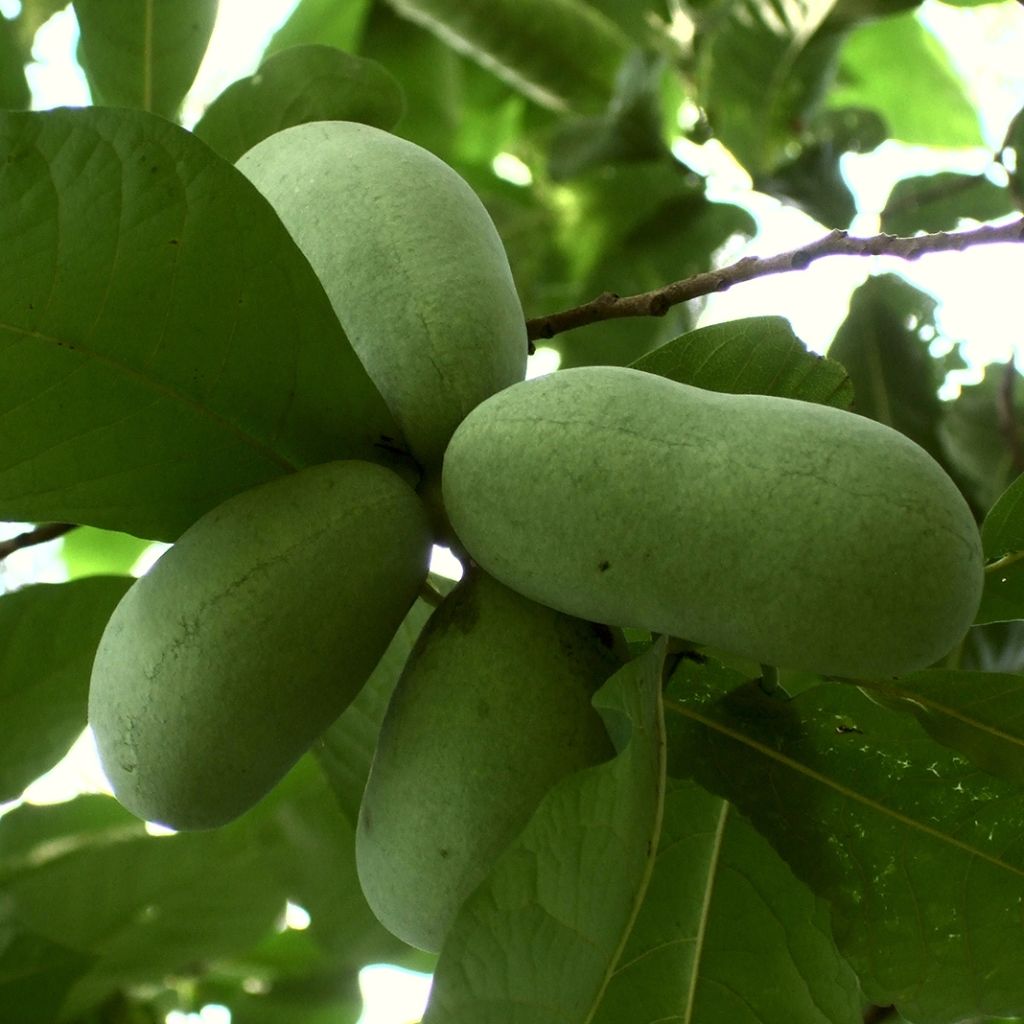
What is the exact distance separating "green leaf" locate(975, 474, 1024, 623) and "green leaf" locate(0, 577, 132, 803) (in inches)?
33.6

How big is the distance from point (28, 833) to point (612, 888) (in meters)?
1.08

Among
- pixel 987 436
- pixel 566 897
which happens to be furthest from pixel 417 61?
pixel 566 897

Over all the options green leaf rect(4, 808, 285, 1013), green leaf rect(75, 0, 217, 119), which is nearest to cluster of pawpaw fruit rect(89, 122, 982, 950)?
green leaf rect(75, 0, 217, 119)

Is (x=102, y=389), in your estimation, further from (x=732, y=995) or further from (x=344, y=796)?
(x=732, y=995)

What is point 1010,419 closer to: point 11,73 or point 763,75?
point 763,75

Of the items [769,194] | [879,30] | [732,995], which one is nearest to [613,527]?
[732,995]

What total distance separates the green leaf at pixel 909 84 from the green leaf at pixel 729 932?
1899 millimetres

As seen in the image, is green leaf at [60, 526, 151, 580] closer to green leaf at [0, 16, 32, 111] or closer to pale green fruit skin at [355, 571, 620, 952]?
green leaf at [0, 16, 32, 111]

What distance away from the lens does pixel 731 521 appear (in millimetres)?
800

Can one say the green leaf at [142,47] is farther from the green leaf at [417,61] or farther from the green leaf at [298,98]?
the green leaf at [417,61]

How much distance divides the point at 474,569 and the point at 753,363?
31cm

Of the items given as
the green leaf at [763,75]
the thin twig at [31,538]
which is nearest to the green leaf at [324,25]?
the green leaf at [763,75]

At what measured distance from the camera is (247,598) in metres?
0.89

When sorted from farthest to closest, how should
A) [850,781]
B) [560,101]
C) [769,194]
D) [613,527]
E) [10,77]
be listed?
[560,101]
[769,194]
[10,77]
[850,781]
[613,527]
